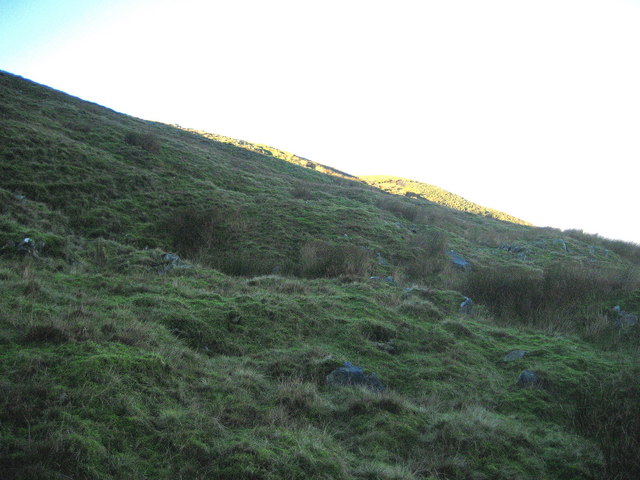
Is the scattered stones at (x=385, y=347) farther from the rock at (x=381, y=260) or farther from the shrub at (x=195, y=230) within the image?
the shrub at (x=195, y=230)

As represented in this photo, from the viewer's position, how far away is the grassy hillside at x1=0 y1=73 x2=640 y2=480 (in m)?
3.39

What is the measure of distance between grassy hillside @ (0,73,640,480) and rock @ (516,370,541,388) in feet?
0.11

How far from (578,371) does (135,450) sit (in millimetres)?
6360

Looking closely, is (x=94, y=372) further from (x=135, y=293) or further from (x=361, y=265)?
(x=361, y=265)

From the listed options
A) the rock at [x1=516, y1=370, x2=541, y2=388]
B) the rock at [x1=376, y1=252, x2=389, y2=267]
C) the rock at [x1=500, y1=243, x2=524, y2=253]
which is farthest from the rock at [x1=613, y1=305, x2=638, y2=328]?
the rock at [x1=500, y1=243, x2=524, y2=253]

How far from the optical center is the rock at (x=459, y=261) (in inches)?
598

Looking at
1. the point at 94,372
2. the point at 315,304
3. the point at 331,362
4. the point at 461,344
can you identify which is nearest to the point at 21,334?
the point at 94,372

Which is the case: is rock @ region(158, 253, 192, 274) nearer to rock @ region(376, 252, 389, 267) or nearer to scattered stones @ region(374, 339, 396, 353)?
scattered stones @ region(374, 339, 396, 353)

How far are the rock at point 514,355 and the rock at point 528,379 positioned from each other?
33.9 inches

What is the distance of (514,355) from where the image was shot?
6.95 metres

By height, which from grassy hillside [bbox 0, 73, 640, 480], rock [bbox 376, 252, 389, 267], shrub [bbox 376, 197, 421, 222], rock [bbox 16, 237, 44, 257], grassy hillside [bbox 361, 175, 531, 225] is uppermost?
grassy hillside [bbox 361, 175, 531, 225]

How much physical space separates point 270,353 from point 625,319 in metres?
8.31

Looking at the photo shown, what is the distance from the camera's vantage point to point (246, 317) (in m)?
7.01

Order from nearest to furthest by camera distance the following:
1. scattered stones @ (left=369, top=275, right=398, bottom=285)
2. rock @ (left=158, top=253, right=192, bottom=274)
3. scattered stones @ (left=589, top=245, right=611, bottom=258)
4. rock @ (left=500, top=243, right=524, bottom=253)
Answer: rock @ (left=158, top=253, right=192, bottom=274) → scattered stones @ (left=369, top=275, right=398, bottom=285) → rock @ (left=500, top=243, right=524, bottom=253) → scattered stones @ (left=589, top=245, right=611, bottom=258)
